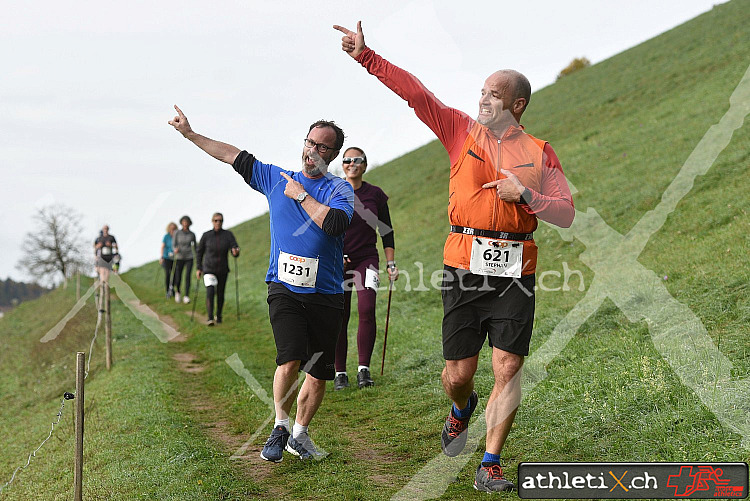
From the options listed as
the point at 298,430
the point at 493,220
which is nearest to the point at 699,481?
the point at 493,220

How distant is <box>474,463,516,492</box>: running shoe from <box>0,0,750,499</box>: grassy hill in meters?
0.14

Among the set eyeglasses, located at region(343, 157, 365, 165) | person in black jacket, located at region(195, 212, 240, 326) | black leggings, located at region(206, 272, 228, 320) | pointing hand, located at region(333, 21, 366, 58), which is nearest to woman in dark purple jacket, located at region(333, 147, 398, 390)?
eyeglasses, located at region(343, 157, 365, 165)

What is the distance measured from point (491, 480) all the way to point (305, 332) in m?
1.85

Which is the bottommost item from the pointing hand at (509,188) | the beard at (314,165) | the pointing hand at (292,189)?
the pointing hand at (509,188)

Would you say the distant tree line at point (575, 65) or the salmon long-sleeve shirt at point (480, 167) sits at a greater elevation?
the distant tree line at point (575, 65)

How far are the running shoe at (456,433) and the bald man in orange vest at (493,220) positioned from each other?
72 cm

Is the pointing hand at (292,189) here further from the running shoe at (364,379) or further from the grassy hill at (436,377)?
the running shoe at (364,379)

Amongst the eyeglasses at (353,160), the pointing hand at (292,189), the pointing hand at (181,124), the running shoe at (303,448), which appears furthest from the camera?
the eyeglasses at (353,160)

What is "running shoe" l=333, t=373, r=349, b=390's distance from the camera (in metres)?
8.80

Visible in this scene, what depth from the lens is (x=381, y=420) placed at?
23.9 feet

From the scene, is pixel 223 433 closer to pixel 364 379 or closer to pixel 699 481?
pixel 364 379

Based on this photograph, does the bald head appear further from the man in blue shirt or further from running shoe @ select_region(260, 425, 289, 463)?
running shoe @ select_region(260, 425, 289, 463)

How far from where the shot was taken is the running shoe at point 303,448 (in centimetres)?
584

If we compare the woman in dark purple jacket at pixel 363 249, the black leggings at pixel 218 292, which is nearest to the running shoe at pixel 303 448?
the woman in dark purple jacket at pixel 363 249
